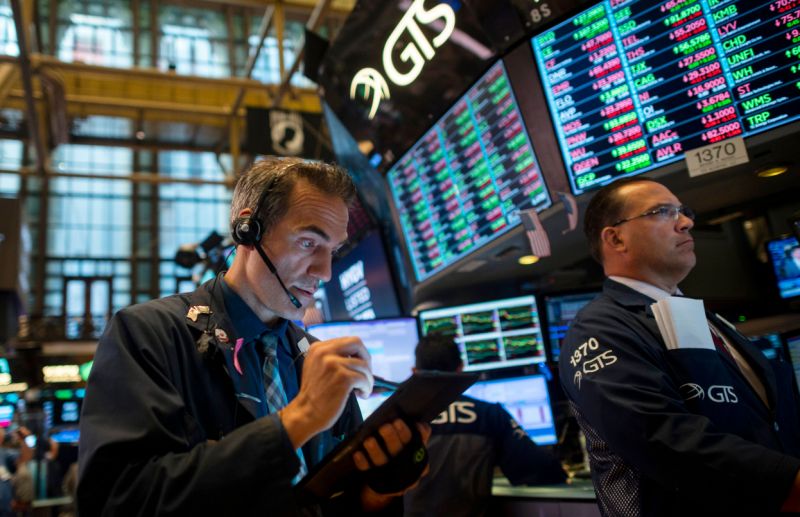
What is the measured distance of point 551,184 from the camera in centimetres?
348

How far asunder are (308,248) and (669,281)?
4.37 ft

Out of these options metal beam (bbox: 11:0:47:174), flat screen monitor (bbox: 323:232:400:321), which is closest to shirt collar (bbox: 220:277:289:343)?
flat screen monitor (bbox: 323:232:400:321)

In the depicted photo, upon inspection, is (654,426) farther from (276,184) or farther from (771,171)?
(771,171)

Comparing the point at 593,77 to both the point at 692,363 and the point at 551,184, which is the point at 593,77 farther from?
the point at 692,363

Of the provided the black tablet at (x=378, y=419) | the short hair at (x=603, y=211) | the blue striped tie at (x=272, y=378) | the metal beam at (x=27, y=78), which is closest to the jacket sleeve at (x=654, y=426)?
the short hair at (x=603, y=211)

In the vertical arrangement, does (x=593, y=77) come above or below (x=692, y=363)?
above

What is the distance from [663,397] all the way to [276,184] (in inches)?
45.4

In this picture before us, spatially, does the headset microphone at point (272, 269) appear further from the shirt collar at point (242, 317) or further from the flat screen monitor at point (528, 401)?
the flat screen monitor at point (528, 401)

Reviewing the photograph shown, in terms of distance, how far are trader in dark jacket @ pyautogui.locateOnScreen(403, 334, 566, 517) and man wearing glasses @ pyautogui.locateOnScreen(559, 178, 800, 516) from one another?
1.27 metres

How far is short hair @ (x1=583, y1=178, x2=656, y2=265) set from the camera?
7.93ft

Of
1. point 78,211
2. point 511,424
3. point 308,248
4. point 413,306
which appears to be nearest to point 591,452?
point 308,248

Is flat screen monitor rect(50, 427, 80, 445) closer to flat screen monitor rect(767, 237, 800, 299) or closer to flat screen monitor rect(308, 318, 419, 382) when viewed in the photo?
flat screen monitor rect(308, 318, 419, 382)

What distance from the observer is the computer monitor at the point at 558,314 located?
158 inches

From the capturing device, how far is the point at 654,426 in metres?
1.76
